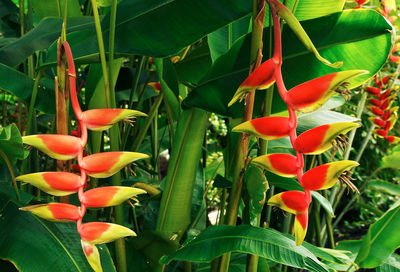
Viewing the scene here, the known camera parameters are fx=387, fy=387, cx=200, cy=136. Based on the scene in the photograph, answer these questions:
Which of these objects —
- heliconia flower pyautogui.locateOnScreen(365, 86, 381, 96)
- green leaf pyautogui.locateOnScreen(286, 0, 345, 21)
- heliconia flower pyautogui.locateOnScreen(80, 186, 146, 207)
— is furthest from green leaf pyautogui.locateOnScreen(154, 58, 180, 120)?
heliconia flower pyautogui.locateOnScreen(365, 86, 381, 96)

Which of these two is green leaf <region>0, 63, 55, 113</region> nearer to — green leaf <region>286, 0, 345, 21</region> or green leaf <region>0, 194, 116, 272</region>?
green leaf <region>0, 194, 116, 272</region>

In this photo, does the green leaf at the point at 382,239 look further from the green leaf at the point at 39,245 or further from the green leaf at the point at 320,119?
the green leaf at the point at 39,245

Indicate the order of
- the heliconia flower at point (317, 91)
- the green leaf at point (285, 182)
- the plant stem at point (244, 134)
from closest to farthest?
the heliconia flower at point (317, 91)
the plant stem at point (244, 134)
the green leaf at point (285, 182)

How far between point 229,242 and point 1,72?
462 millimetres

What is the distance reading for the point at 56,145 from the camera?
1.04 feet

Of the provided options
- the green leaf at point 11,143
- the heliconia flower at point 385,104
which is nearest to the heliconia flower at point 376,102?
the heliconia flower at point 385,104

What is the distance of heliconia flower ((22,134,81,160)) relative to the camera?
0.31 meters

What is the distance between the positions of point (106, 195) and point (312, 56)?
0.37 metres

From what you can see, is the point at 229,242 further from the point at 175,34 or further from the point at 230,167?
the point at 175,34

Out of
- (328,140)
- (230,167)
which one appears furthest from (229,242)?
(328,140)

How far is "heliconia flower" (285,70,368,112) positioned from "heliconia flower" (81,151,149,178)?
0.42ft

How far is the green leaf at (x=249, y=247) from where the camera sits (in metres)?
0.47

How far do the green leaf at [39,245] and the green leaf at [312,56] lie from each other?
26cm

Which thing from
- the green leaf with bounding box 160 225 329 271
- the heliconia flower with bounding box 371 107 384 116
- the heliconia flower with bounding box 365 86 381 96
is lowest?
the green leaf with bounding box 160 225 329 271
